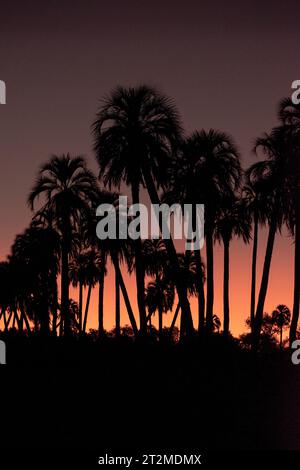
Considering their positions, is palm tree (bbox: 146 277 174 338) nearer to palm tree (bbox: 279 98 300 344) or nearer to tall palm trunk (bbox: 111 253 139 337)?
tall palm trunk (bbox: 111 253 139 337)

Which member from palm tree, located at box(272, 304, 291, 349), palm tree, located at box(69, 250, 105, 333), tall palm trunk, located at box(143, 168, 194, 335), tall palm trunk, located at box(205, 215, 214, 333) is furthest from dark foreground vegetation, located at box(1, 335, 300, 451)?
palm tree, located at box(272, 304, 291, 349)

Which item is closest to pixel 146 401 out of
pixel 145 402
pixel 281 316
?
pixel 145 402

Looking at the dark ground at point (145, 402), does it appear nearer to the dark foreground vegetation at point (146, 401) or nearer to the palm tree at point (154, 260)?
the dark foreground vegetation at point (146, 401)

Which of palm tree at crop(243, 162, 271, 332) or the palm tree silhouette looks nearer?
palm tree at crop(243, 162, 271, 332)

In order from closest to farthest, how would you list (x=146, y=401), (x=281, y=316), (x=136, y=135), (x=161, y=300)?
(x=146, y=401), (x=136, y=135), (x=161, y=300), (x=281, y=316)

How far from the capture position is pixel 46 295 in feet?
214

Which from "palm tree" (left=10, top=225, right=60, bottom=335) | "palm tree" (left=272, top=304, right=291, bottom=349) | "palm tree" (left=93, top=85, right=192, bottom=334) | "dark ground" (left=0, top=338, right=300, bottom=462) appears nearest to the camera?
"dark ground" (left=0, top=338, right=300, bottom=462)

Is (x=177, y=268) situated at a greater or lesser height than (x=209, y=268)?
lesser

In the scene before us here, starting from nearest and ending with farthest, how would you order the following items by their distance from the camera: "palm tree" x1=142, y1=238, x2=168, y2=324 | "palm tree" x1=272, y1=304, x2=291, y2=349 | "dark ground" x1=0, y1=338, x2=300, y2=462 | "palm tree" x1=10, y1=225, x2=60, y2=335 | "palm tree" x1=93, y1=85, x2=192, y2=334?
"dark ground" x1=0, y1=338, x2=300, y2=462
"palm tree" x1=93, y1=85, x2=192, y2=334
"palm tree" x1=10, y1=225, x2=60, y2=335
"palm tree" x1=142, y1=238, x2=168, y2=324
"palm tree" x1=272, y1=304, x2=291, y2=349

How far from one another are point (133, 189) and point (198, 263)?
777 cm

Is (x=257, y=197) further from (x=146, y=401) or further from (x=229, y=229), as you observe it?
(x=146, y=401)

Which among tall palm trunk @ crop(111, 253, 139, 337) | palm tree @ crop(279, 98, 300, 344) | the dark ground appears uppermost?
palm tree @ crop(279, 98, 300, 344)

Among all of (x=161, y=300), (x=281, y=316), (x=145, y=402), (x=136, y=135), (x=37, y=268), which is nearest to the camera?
(x=145, y=402)

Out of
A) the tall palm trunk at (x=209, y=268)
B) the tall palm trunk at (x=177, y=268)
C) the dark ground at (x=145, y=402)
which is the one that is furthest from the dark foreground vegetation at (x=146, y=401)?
the tall palm trunk at (x=209, y=268)
